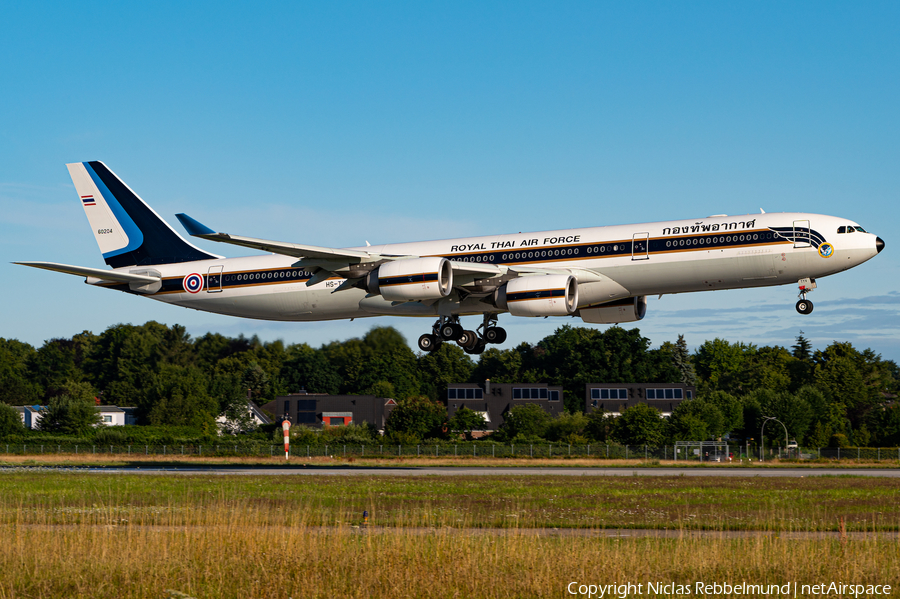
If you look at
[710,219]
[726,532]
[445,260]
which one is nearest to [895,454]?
[710,219]

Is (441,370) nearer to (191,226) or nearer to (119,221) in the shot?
(119,221)

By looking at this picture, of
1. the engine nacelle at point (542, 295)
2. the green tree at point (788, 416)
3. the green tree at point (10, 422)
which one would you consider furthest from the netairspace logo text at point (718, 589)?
the green tree at point (788, 416)

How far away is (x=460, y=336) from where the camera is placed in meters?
43.9

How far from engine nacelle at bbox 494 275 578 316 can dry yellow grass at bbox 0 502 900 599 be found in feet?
66.2

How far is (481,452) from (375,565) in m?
59.8

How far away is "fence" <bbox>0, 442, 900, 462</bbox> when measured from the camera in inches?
2906

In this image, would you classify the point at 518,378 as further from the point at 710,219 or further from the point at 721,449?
the point at 710,219

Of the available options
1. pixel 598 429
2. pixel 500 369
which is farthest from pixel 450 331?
pixel 500 369

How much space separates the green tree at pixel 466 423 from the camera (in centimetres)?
10225

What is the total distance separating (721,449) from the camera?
77.6 meters

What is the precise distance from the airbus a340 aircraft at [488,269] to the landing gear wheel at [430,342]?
60 mm

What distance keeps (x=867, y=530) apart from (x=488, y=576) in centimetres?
1451

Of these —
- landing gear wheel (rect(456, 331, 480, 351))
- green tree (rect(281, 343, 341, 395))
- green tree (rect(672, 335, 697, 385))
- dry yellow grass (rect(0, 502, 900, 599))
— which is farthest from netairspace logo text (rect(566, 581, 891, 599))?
green tree (rect(672, 335, 697, 385))

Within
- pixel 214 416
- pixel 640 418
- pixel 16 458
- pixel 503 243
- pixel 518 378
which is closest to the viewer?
pixel 503 243
